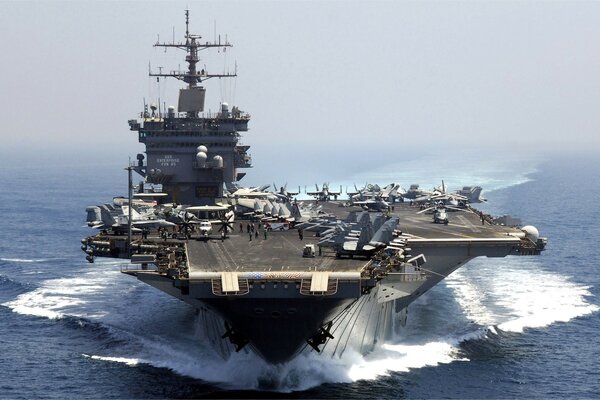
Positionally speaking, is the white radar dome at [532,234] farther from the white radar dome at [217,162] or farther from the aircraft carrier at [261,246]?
the white radar dome at [217,162]

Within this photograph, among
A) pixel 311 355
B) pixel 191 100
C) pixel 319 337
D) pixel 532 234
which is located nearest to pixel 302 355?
pixel 311 355

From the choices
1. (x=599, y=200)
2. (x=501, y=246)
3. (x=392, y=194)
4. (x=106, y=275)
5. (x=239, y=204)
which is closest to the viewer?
(x=501, y=246)

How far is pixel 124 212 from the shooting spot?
42750 millimetres

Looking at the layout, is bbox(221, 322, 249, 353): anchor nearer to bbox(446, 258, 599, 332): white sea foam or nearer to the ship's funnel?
bbox(446, 258, 599, 332): white sea foam

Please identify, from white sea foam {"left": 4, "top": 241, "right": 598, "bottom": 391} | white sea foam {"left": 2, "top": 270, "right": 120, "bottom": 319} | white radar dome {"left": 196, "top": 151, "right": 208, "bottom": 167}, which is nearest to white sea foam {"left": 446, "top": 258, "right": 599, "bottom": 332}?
white sea foam {"left": 4, "top": 241, "right": 598, "bottom": 391}

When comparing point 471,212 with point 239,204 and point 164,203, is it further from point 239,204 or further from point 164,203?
point 164,203

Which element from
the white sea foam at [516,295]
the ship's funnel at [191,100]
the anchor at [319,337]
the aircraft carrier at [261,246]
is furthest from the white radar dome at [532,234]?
the ship's funnel at [191,100]

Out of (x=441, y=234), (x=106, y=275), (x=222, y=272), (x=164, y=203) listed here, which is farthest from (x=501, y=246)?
(x=106, y=275)

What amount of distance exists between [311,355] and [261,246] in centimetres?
757

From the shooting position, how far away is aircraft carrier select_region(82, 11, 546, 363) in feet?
93.0

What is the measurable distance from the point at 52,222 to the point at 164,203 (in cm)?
2648

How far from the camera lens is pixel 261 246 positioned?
37.4 meters

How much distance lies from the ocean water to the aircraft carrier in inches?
46.5

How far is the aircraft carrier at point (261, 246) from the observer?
28344mm
